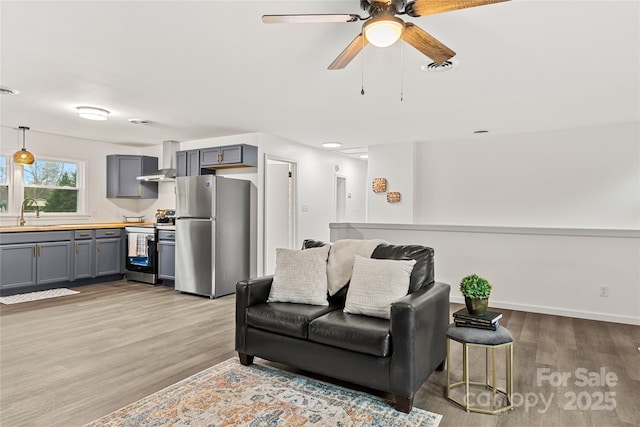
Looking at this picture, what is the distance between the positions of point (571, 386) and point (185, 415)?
2.50 metres

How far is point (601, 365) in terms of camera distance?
2.91m

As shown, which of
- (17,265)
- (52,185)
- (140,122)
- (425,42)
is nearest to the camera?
(425,42)

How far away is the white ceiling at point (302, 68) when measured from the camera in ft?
7.40

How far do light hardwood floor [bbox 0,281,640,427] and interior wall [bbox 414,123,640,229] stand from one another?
→ 69.3 inches

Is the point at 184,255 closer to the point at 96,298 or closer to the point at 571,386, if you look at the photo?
the point at 96,298

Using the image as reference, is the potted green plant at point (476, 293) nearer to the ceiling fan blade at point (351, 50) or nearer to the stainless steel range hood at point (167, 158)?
the ceiling fan blade at point (351, 50)

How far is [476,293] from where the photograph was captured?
2324 millimetres

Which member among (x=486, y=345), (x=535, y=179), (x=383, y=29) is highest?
(x=383, y=29)

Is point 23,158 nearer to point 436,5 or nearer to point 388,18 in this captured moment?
point 388,18

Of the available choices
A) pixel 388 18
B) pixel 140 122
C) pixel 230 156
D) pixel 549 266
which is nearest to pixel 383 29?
pixel 388 18

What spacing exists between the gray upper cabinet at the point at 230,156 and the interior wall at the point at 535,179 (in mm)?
2779

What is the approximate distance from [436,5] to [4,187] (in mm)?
6419

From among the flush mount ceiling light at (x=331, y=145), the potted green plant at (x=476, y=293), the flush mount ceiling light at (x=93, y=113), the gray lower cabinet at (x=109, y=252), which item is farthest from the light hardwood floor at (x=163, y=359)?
the flush mount ceiling light at (x=331, y=145)

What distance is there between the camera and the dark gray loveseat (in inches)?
85.0
